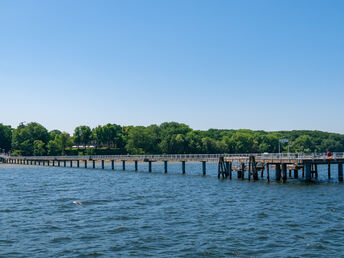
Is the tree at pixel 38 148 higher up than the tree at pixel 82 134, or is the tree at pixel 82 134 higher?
the tree at pixel 82 134

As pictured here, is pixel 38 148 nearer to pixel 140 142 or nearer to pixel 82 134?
pixel 82 134

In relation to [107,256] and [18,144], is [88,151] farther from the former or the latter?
[107,256]

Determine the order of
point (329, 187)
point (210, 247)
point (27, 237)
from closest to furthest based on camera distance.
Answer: point (210, 247), point (27, 237), point (329, 187)

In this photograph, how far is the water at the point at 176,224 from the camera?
2253cm

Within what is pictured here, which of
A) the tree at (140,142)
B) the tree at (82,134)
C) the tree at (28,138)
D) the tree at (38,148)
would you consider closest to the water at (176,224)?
the tree at (140,142)

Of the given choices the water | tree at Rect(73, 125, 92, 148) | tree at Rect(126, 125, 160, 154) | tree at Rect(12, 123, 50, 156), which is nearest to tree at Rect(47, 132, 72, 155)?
tree at Rect(12, 123, 50, 156)

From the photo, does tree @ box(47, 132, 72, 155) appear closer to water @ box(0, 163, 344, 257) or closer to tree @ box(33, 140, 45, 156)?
tree @ box(33, 140, 45, 156)

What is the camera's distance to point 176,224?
28.7 meters

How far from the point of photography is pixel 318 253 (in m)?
21.6

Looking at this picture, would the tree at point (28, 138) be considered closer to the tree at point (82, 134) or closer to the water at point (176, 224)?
the tree at point (82, 134)

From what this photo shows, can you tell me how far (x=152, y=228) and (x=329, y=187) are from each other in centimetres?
3324

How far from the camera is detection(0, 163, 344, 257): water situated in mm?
22531

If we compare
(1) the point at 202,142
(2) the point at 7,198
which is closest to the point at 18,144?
(1) the point at 202,142

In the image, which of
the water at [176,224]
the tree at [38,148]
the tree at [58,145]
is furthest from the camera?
the tree at [58,145]
